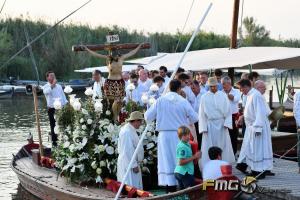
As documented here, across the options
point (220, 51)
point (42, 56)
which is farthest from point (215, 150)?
point (42, 56)

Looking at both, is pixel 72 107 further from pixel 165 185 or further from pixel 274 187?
pixel 274 187

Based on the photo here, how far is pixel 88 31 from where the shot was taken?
195ft

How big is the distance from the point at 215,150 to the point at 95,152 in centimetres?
284

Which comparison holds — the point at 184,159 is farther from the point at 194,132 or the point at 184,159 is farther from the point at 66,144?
the point at 66,144

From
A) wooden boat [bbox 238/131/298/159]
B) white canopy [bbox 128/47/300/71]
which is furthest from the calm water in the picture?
wooden boat [bbox 238/131/298/159]

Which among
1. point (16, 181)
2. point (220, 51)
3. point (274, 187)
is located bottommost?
point (16, 181)

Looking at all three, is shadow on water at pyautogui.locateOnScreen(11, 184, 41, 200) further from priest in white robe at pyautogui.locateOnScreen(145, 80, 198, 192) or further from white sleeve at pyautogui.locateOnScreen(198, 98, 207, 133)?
priest in white robe at pyautogui.locateOnScreen(145, 80, 198, 192)

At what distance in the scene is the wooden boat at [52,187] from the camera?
960cm

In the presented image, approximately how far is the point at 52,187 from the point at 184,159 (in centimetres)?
367

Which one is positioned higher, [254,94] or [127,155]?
A: [254,94]

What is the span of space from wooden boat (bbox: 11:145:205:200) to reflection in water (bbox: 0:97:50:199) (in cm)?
104

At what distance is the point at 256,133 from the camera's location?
1147 centimetres

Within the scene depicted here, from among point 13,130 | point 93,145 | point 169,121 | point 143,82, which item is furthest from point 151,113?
point 13,130

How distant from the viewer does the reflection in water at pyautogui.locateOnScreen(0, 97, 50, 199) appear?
58.8ft
